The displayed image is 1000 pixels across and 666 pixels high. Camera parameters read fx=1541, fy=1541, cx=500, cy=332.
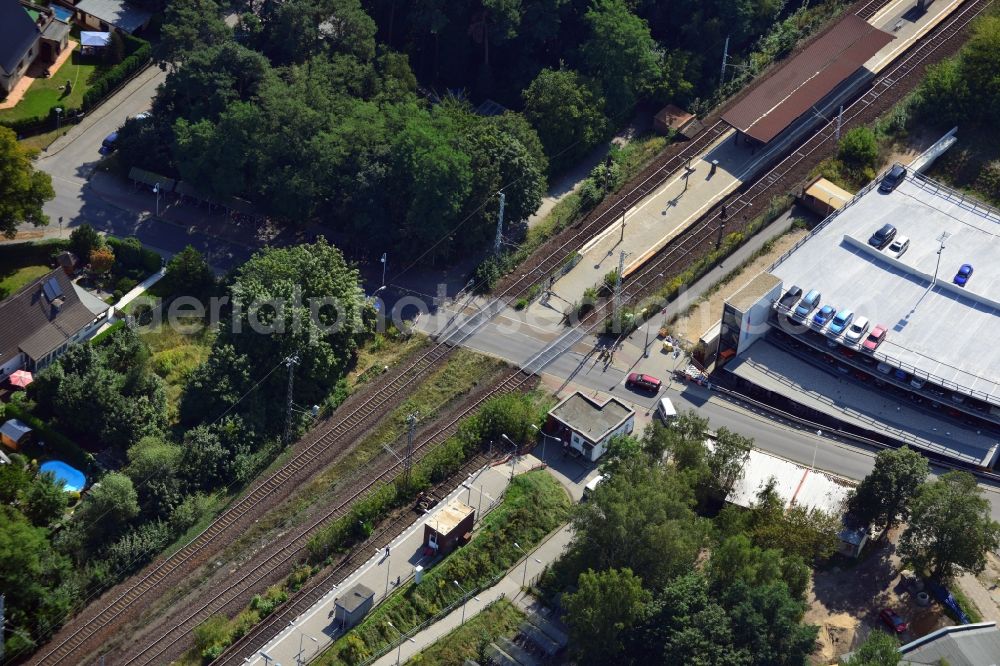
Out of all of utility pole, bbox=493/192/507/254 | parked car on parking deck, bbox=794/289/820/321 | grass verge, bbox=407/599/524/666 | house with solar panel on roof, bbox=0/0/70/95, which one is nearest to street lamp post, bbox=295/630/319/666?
grass verge, bbox=407/599/524/666

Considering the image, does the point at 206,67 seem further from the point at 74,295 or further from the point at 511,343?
the point at 511,343

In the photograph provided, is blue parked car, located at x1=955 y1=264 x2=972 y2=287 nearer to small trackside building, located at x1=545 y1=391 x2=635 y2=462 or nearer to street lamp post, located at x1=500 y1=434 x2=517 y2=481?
small trackside building, located at x1=545 y1=391 x2=635 y2=462

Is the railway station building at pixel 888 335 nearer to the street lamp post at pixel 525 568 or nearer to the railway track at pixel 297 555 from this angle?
the railway track at pixel 297 555

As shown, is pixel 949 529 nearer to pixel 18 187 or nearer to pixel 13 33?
pixel 18 187

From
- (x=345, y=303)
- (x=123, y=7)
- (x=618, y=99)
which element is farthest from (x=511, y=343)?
(x=123, y=7)

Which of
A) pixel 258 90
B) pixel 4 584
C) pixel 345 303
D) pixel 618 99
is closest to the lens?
pixel 4 584

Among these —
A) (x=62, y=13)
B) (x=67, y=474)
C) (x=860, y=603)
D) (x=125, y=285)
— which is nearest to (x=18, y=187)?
(x=125, y=285)

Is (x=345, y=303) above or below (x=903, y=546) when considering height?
below
